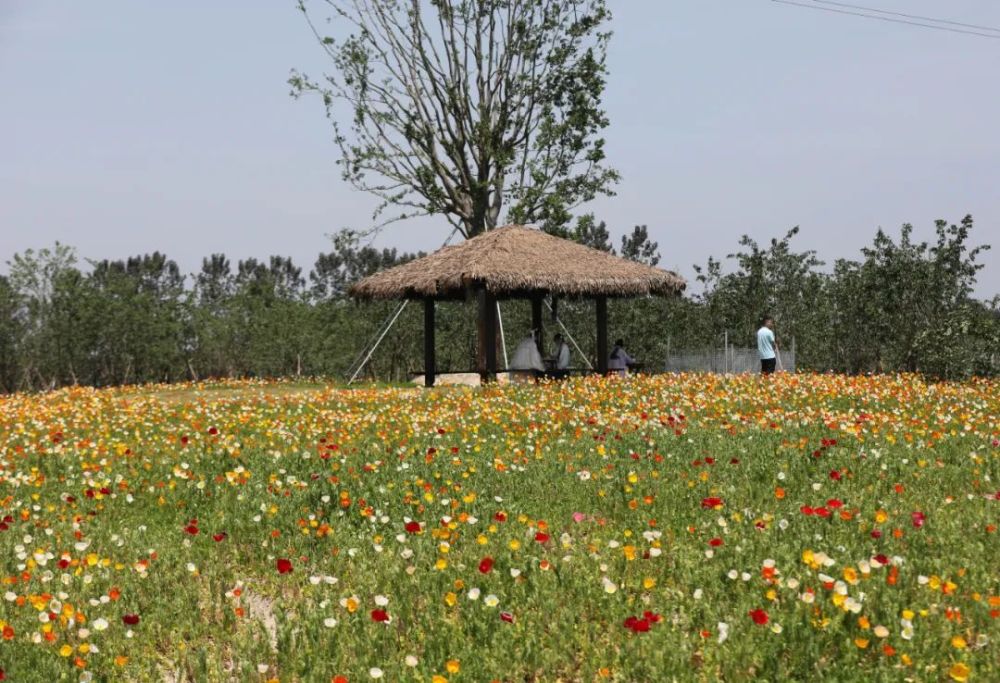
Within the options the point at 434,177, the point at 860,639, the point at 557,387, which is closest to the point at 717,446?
the point at 860,639

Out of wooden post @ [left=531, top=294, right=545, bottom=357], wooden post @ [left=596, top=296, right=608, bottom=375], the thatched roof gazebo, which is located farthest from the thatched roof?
wooden post @ [left=596, top=296, right=608, bottom=375]

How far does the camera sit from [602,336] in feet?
80.5

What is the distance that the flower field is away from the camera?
441 cm

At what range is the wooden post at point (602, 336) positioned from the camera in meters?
24.0

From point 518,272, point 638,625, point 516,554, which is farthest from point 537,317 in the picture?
point 638,625

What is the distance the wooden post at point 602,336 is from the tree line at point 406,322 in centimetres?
538

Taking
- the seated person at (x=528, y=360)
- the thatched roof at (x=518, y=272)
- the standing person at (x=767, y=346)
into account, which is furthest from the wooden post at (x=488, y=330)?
the standing person at (x=767, y=346)

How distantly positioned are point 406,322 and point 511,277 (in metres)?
9.98

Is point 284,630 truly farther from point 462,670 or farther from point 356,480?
point 356,480

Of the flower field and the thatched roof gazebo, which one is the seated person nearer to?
the thatched roof gazebo

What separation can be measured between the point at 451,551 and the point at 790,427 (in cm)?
487

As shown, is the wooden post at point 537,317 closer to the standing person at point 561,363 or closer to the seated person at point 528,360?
the standing person at point 561,363

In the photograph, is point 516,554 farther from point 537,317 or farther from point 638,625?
point 537,317

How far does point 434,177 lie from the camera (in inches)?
1179
